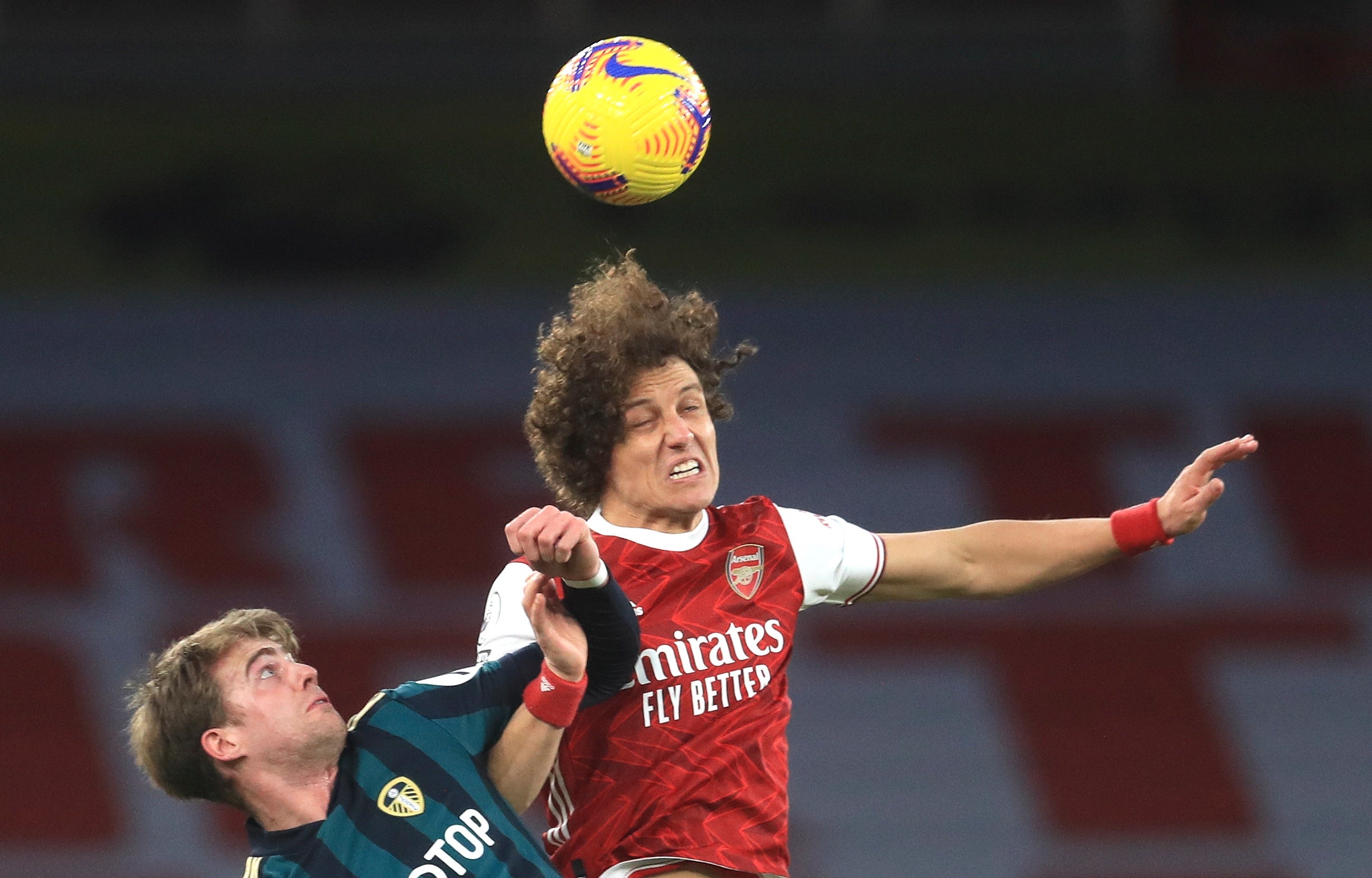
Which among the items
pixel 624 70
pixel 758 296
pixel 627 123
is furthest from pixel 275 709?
pixel 758 296

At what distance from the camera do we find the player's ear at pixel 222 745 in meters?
3.59

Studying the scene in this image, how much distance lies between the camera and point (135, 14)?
9922 mm

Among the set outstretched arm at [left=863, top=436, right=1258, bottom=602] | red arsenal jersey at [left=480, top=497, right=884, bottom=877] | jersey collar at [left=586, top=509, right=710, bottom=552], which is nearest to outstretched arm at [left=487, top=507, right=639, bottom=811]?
red arsenal jersey at [left=480, top=497, right=884, bottom=877]

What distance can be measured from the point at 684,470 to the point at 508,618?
51cm

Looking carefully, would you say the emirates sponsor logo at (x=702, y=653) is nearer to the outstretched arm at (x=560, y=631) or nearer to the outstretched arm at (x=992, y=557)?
the outstretched arm at (x=560, y=631)

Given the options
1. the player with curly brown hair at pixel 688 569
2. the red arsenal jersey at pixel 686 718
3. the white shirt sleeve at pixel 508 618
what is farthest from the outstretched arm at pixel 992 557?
the white shirt sleeve at pixel 508 618

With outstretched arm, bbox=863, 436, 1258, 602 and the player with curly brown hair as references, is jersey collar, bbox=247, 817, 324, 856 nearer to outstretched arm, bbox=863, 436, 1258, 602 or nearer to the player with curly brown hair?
the player with curly brown hair

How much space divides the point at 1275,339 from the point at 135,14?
7107 millimetres

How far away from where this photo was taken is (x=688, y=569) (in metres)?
3.80

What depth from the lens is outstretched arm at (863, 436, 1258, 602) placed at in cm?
401

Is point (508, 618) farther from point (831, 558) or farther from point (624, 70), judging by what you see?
point (624, 70)

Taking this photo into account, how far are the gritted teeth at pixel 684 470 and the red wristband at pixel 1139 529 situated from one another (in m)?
1.00

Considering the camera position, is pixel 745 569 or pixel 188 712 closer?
pixel 188 712

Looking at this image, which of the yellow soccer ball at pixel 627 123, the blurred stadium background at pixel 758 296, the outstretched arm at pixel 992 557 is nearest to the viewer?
the outstretched arm at pixel 992 557
